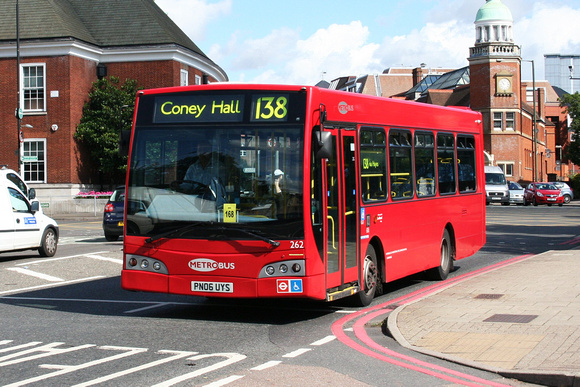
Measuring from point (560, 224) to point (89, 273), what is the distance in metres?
22.4

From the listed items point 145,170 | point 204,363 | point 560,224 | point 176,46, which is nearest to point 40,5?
point 176,46

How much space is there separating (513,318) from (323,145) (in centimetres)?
310

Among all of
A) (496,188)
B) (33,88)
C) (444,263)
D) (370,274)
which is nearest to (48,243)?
(444,263)

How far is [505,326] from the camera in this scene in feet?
29.6

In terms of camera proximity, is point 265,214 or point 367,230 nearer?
point 265,214

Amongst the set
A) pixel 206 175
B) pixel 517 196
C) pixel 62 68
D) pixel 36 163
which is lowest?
pixel 517 196

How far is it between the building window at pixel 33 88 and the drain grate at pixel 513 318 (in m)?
38.7

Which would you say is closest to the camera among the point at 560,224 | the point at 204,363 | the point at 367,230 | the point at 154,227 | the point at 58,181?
the point at 204,363

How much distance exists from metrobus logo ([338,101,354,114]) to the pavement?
277cm

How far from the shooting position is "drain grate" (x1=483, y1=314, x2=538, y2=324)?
9.35 metres

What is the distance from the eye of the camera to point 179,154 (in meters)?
9.98

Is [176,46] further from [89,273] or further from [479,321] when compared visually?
[479,321]

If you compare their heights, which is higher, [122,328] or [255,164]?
[255,164]

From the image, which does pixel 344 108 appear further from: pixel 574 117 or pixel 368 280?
pixel 574 117
